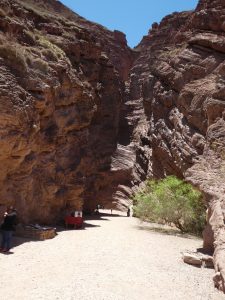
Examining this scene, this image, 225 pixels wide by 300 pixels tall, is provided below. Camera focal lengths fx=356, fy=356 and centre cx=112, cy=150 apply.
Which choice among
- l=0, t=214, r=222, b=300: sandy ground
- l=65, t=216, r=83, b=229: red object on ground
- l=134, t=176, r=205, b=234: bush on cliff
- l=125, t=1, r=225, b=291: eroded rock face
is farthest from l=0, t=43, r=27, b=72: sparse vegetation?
l=134, t=176, r=205, b=234: bush on cliff

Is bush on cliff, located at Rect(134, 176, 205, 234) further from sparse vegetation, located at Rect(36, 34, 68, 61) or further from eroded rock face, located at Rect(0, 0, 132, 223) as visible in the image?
sparse vegetation, located at Rect(36, 34, 68, 61)

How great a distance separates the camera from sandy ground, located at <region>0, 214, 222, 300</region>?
9.46 m

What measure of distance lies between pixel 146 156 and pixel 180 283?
37949 mm

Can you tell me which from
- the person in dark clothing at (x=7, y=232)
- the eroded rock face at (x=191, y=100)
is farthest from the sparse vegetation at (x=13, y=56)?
the eroded rock face at (x=191, y=100)

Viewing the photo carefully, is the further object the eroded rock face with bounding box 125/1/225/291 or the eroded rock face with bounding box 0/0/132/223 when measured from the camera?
the eroded rock face with bounding box 125/1/225/291

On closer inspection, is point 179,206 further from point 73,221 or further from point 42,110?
point 42,110

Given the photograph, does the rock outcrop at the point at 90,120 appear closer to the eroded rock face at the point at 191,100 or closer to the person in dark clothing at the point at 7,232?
the eroded rock face at the point at 191,100

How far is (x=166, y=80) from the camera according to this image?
134 feet

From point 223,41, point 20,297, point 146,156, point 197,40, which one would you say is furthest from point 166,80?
point 20,297

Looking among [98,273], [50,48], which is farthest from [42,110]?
[98,273]

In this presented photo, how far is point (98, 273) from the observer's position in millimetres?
11453

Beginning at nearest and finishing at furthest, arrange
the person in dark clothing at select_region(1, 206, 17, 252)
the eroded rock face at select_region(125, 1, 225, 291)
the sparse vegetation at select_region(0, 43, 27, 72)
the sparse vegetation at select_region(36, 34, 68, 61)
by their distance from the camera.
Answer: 1. the person in dark clothing at select_region(1, 206, 17, 252)
2. the sparse vegetation at select_region(0, 43, 27, 72)
3. the eroded rock face at select_region(125, 1, 225, 291)
4. the sparse vegetation at select_region(36, 34, 68, 61)

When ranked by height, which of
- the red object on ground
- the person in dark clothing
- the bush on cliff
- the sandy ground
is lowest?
the sandy ground

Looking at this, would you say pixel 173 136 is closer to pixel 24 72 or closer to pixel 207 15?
pixel 207 15
